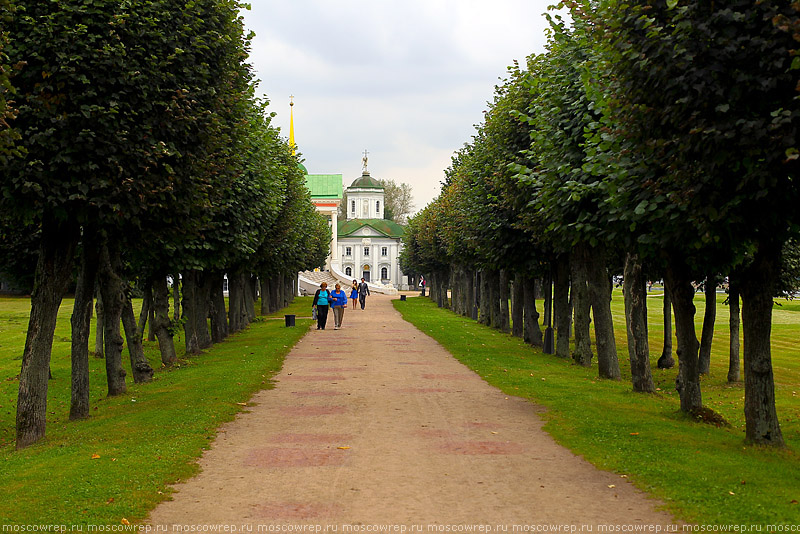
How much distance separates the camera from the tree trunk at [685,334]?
14359mm

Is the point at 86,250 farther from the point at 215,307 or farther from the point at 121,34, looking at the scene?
the point at 215,307

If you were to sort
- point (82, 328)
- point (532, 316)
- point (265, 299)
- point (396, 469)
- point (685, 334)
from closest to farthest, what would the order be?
point (396, 469), point (685, 334), point (82, 328), point (532, 316), point (265, 299)

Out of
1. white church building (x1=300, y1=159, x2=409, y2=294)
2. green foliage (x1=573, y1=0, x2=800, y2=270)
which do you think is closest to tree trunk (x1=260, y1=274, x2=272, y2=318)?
green foliage (x1=573, y1=0, x2=800, y2=270)

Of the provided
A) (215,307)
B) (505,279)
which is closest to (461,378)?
(215,307)

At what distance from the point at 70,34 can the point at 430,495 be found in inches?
327

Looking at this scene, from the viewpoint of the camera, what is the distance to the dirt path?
804 centimetres

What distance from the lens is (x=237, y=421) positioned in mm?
13805

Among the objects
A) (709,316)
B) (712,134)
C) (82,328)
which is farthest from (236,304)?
(712,134)

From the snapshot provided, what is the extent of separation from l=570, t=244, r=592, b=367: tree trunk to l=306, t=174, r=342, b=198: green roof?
361 feet

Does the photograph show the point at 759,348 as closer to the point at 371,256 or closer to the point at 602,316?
the point at 602,316

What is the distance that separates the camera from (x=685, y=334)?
14.8m

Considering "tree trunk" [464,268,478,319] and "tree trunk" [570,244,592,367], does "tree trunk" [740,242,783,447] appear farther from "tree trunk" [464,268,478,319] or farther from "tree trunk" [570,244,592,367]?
"tree trunk" [464,268,478,319]

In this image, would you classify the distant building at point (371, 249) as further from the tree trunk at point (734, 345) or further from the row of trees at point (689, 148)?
the row of trees at point (689, 148)

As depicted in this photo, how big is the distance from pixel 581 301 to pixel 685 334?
9.94 meters
